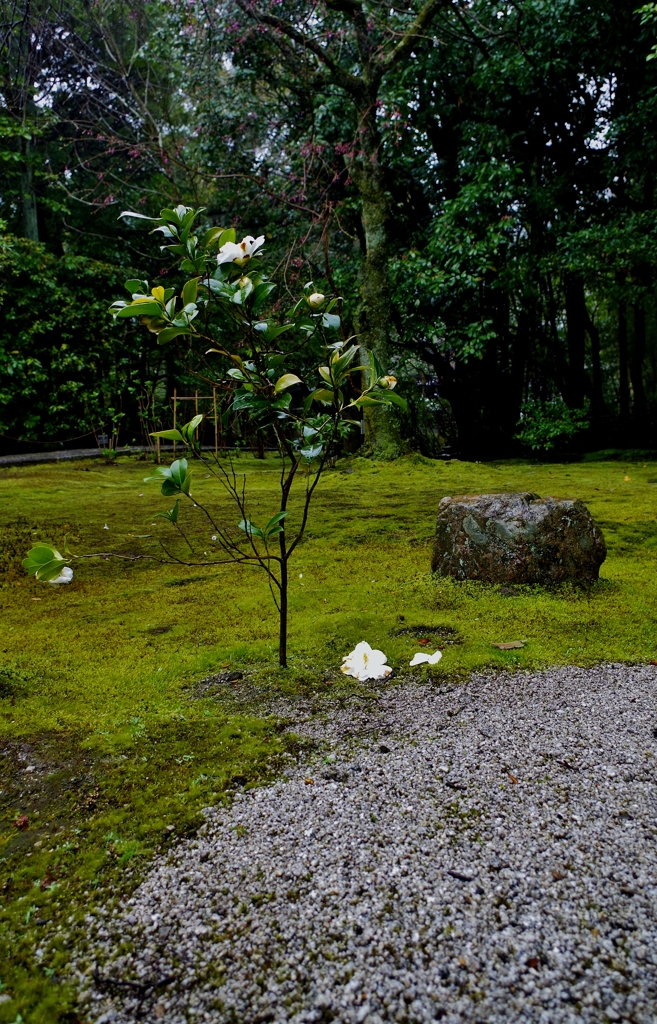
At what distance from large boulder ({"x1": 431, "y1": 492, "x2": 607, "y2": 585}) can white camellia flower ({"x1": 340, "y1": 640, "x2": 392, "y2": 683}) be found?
876 mm

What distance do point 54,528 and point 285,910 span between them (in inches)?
90.1

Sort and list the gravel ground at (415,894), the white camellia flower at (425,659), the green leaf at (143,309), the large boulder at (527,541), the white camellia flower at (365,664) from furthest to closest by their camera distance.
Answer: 1. the large boulder at (527,541)
2. the white camellia flower at (425,659)
3. the white camellia flower at (365,664)
4. the green leaf at (143,309)
5. the gravel ground at (415,894)

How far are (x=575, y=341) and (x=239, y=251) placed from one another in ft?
27.7

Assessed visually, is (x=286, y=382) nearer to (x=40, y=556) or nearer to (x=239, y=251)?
(x=239, y=251)

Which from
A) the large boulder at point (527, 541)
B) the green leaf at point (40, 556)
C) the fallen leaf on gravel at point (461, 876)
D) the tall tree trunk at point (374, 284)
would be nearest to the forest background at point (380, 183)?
the tall tree trunk at point (374, 284)

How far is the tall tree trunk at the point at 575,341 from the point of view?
8.48 m

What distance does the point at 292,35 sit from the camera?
5.55 metres

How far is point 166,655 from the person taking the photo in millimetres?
1630

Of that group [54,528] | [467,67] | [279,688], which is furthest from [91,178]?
[279,688]

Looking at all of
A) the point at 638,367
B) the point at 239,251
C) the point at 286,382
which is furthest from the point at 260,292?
the point at 638,367

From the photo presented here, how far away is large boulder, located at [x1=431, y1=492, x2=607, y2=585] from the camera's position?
210 centimetres

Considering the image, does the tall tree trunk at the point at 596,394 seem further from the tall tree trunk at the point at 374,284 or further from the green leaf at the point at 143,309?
the green leaf at the point at 143,309

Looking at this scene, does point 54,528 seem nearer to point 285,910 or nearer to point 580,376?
point 285,910

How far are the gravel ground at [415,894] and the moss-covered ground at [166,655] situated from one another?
82 millimetres
